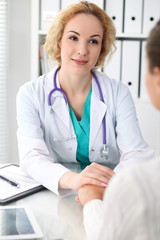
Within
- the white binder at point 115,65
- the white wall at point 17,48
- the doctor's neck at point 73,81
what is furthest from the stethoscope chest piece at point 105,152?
the white wall at point 17,48

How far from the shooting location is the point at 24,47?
2836 mm

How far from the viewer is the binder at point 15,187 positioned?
1144 millimetres

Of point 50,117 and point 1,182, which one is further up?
point 50,117

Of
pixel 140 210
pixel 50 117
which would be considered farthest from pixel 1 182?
pixel 140 210

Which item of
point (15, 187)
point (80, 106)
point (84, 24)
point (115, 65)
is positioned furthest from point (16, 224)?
point (115, 65)

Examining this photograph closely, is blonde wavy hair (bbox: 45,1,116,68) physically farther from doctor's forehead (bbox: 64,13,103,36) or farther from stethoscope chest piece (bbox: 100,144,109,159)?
stethoscope chest piece (bbox: 100,144,109,159)

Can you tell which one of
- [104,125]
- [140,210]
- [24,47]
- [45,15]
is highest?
[45,15]

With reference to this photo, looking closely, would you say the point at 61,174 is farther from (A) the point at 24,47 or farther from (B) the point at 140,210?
(A) the point at 24,47

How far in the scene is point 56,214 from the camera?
1039 mm

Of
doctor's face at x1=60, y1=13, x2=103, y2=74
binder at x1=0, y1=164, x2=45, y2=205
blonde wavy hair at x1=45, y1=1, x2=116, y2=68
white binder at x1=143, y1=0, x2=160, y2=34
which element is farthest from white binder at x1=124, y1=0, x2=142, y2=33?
binder at x1=0, y1=164, x2=45, y2=205

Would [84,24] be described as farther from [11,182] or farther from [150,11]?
[150,11]

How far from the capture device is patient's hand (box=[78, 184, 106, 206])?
1.03 m

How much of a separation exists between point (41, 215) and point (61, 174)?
258mm

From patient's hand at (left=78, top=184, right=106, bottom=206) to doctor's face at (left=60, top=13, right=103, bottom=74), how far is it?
27.2 inches
